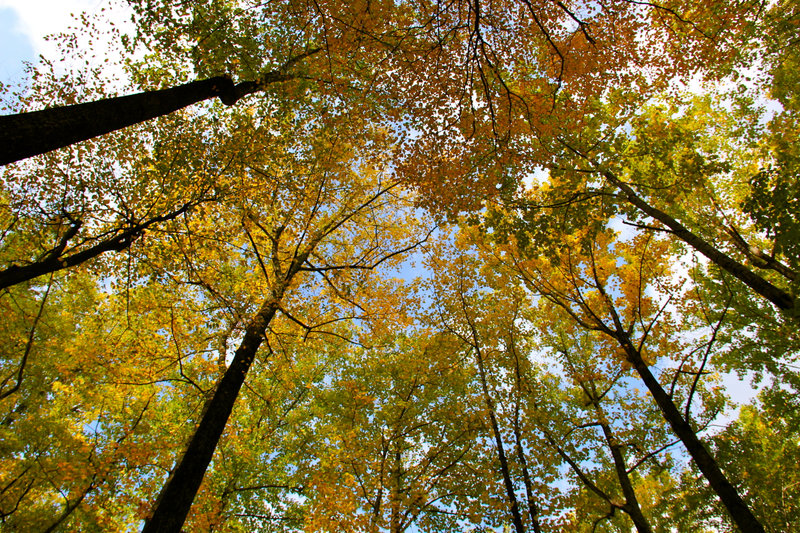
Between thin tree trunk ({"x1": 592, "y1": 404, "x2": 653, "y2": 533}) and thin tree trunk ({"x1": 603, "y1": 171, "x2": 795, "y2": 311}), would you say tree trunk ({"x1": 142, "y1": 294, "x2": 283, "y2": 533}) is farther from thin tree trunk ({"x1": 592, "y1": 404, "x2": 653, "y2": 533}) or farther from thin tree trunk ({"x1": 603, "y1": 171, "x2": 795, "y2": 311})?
thin tree trunk ({"x1": 603, "y1": 171, "x2": 795, "y2": 311})

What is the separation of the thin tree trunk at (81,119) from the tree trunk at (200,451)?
387 cm

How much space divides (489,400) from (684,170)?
6957mm

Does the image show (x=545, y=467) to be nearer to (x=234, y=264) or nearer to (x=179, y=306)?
(x=179, y=306)

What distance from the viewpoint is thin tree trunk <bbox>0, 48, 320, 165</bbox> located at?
306cm

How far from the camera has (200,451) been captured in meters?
5.19

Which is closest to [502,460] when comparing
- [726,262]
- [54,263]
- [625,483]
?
[625,483]

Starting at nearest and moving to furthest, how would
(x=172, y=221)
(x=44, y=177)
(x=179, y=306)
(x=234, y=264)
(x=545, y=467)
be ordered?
(x=44, y=177) < (x=172, y=221) < (x=179, y=306) < (x=545, y=467) < (x=234, y=264)

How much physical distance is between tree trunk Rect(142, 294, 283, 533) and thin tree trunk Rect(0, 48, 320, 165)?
3871mm

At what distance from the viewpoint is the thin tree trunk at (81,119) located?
306cm

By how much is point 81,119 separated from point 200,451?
4.66 metres

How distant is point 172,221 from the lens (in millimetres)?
6688

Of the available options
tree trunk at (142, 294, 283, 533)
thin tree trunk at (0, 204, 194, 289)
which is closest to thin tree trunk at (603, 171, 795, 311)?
tree trunk at (142, 294, 283, 533)

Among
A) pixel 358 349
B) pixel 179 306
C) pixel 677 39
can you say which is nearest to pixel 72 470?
pixel 179 306

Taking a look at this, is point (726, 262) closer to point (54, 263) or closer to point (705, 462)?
point (705, 462)
